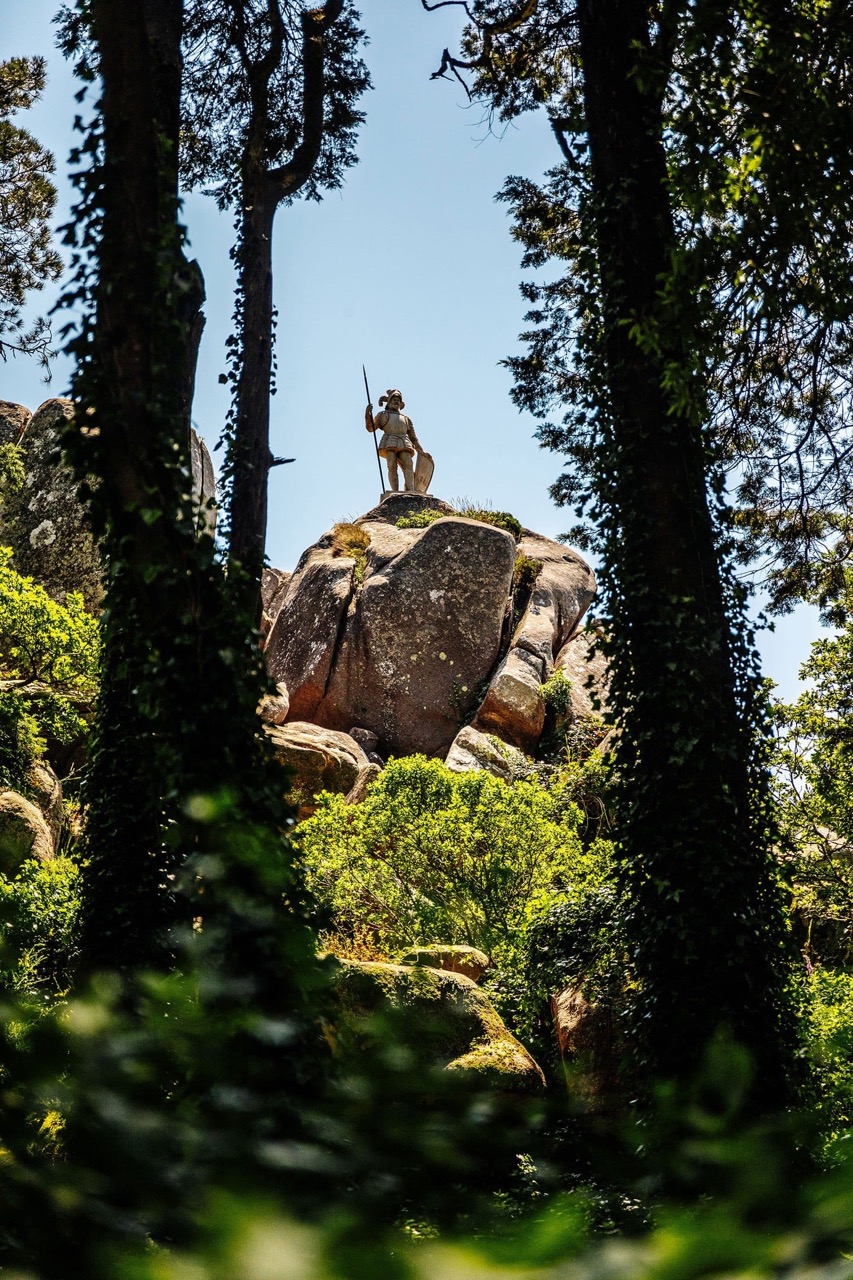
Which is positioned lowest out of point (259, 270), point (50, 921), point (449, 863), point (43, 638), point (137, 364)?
Answer: point (50, 921)

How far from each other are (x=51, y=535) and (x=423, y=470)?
385 inches

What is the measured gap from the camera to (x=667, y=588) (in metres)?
7.09

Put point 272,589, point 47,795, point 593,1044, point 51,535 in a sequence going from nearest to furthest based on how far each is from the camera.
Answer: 1. point 593,1044
2. point 47,795
3. point 51,535
4. point 272,589

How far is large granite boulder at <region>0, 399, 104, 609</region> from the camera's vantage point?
2034 cm

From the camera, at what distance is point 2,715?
1249 cm

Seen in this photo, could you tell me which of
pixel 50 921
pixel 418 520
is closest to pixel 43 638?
pixel 50 921

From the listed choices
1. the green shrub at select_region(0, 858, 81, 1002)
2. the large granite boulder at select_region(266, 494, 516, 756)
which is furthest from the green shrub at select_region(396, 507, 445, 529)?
the green shrub at select_region(0, 858, 81, 1002)

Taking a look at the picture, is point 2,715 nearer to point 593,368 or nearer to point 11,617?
point 11,617

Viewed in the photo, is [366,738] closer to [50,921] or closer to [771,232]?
[50,921]

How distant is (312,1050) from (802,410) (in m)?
8.35

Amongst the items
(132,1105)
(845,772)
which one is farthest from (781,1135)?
(845,772)

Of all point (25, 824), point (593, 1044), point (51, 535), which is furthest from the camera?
point (51, 535)

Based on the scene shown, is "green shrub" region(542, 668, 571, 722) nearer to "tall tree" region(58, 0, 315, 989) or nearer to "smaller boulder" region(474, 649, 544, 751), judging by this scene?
"smaller boulder" region(474, 649, 544, 751)

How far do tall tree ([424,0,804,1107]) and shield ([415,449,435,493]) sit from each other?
1861cm
